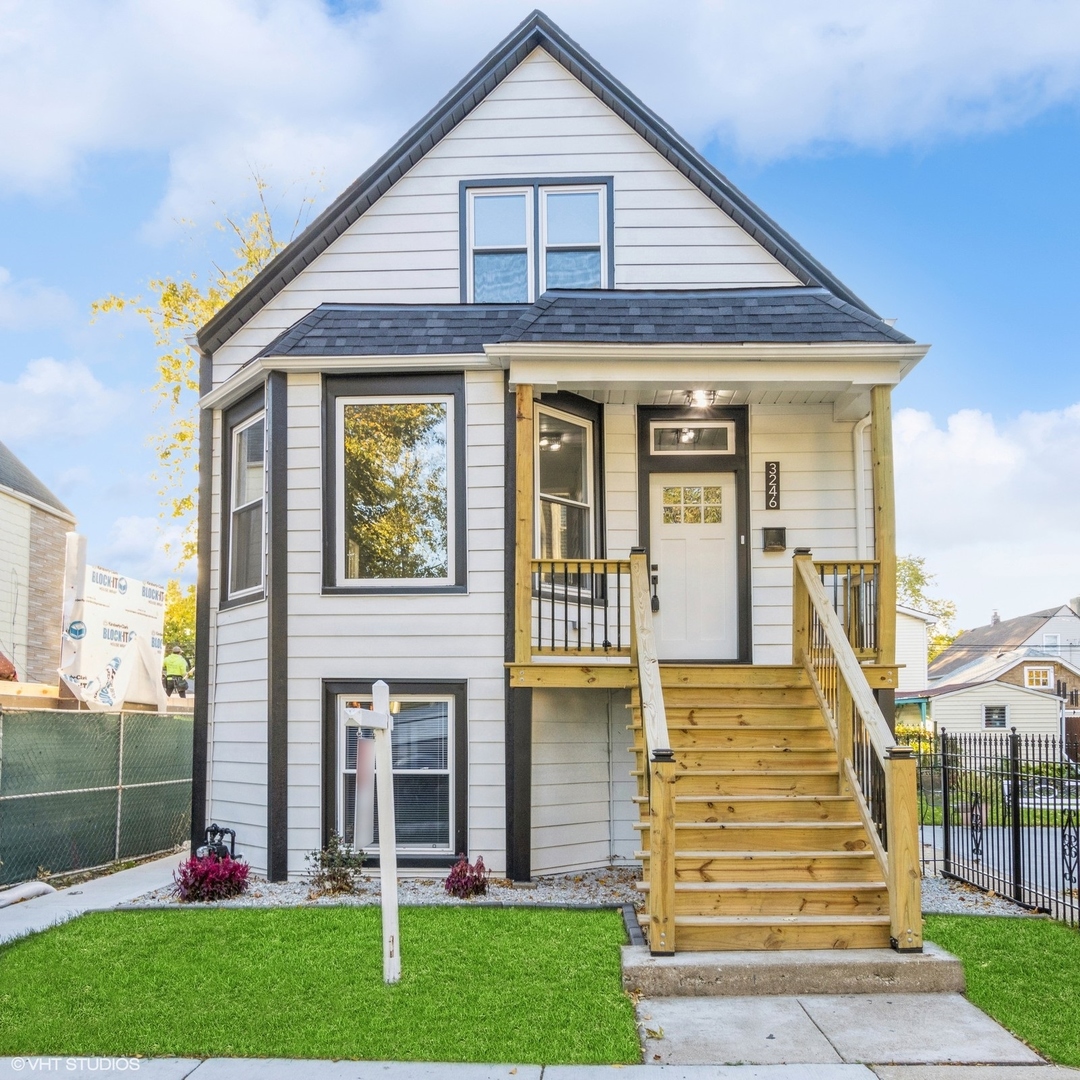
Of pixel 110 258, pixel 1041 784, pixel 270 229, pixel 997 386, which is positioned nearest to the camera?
pixel 1041 784

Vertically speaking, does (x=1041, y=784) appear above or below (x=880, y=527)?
below

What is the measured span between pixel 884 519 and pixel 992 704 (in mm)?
29912

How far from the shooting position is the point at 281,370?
9148 millimetres

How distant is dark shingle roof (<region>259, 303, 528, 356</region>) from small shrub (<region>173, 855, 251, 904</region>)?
427cm

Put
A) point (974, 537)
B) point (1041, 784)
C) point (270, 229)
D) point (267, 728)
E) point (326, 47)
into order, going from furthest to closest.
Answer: point (974, 537), point (270, 229), point (326, 47), point (267, 728), point (1041, 784)

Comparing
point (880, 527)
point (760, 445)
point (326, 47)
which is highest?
point (326, 47)

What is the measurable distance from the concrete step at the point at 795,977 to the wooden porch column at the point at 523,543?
125 inches

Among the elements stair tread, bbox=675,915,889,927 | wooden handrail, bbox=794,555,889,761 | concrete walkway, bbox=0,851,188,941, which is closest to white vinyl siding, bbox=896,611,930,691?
wooden handrail, bbox=794,555,889,761

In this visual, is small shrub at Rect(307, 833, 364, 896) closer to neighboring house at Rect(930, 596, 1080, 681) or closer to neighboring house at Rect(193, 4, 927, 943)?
neighboring house at Rect(193, 4, 927, 943)

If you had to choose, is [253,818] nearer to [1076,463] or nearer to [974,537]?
[1076,463]

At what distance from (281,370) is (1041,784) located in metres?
7.06

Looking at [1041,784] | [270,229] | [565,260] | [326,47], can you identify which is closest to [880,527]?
[1041,784]

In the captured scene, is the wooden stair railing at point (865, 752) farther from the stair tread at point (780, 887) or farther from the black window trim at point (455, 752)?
the black window trim at point (455, 752)

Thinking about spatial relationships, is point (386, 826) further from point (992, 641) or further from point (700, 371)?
point (992, 641)
